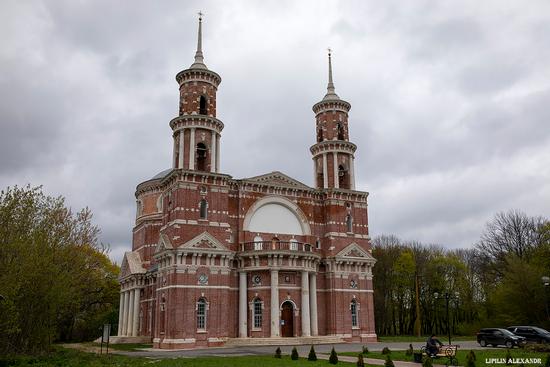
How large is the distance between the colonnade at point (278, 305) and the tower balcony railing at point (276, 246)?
2198 millimetres

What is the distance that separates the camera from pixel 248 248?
148 ft

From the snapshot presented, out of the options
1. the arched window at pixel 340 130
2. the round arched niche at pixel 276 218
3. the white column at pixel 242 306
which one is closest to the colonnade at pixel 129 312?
the white column at pixel 242 306

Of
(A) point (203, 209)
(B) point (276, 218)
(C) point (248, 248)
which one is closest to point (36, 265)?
(A) point (203, 209)

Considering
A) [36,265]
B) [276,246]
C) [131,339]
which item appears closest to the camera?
[36,265]

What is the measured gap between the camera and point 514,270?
5062cm

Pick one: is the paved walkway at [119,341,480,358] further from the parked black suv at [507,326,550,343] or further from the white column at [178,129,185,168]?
the white column at [178,129,185,168]

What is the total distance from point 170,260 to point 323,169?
1932 centimetres

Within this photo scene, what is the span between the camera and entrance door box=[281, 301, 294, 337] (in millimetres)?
44053

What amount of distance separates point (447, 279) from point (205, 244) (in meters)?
47.9

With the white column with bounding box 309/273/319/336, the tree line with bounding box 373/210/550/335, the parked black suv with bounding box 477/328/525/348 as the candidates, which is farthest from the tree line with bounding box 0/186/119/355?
the tree line with bounding box 373/210/550/335

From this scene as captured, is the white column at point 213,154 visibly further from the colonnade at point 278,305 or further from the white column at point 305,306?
the white column at point 305,306

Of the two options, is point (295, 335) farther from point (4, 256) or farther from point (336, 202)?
point (4, 256)

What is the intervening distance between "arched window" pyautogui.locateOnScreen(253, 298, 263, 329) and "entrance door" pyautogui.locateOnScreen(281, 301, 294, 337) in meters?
2.05

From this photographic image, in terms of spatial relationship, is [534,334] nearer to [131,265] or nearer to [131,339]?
[131,339]
